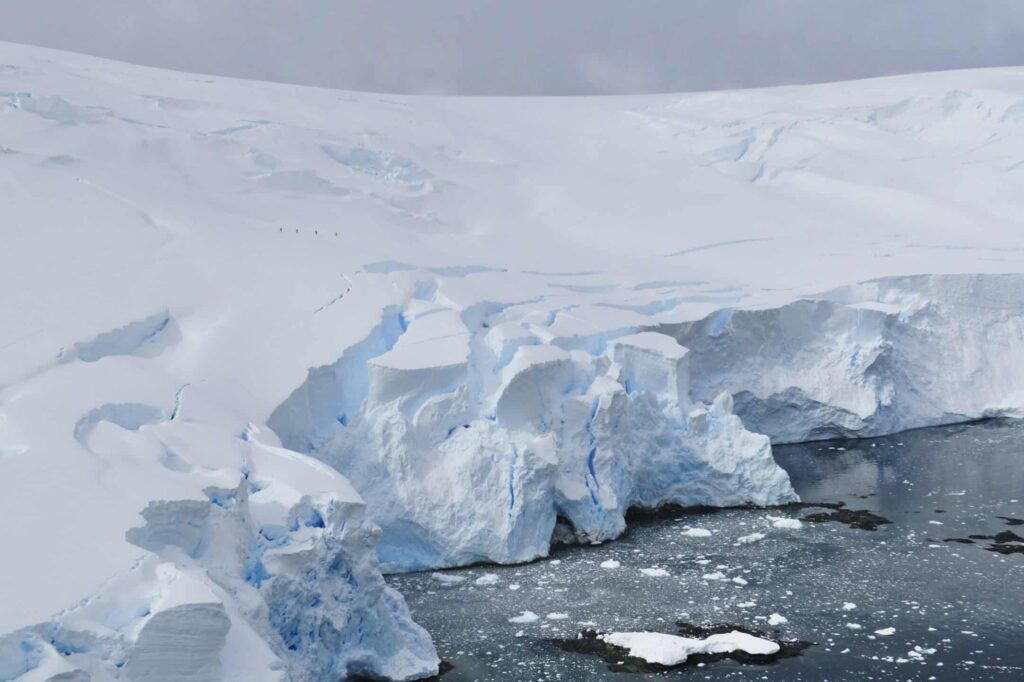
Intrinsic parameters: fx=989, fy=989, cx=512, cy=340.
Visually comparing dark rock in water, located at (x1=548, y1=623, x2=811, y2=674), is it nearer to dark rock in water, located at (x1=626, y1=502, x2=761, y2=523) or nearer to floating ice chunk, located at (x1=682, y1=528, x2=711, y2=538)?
floating ice chunk, located at (x1=682, y1=528, x2=711, y2=538)

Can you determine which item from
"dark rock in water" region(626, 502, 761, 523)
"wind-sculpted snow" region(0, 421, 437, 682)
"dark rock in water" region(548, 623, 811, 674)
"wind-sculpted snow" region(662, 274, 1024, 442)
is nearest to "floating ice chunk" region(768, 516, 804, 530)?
"dark rock in water" region(626, 502, 761, 523)

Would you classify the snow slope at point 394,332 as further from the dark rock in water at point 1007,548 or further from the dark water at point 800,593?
the dark rock in water at point 1007,548

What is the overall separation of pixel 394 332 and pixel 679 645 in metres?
4.92

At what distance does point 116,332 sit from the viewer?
8812 mm

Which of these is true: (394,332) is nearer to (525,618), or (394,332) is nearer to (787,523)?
(525,618)

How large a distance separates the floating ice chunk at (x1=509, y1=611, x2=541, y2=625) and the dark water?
2.9 inches

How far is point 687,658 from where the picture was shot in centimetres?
747

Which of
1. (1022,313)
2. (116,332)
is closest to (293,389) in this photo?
(116,332)

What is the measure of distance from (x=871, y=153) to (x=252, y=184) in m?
13.6

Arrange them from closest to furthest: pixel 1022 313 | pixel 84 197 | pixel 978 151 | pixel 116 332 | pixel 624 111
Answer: pixel 116 332, pixel 84 197, pixel 1022 313, pixel 978 151, pixel 624 111

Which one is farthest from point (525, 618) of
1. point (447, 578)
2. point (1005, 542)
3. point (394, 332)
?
point (1005, 542)

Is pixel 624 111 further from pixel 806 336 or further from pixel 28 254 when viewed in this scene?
pixel 28 254

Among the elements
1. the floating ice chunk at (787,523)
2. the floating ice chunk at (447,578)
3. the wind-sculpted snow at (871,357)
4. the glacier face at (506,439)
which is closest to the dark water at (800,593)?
the floating ice chunk at (447,578)

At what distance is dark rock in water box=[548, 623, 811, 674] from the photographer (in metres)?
7.36
